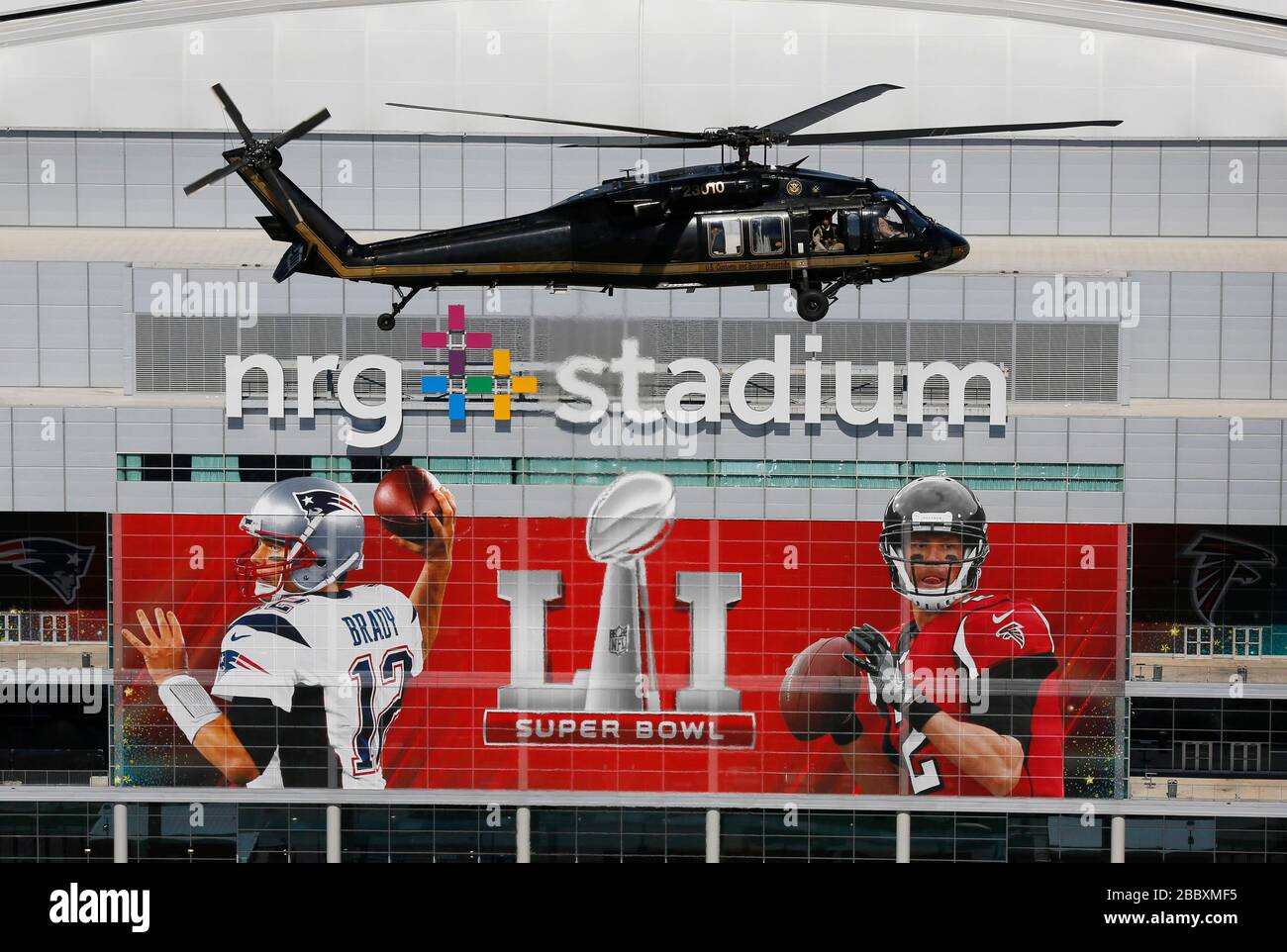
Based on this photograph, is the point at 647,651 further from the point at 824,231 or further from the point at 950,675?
the point at 824,231

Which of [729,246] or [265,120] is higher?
[265,120]

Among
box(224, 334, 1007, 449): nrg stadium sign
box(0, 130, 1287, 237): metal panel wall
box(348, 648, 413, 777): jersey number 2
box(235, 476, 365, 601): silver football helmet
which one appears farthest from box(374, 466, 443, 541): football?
box(0, 130, 1287, 237): metal panel wall

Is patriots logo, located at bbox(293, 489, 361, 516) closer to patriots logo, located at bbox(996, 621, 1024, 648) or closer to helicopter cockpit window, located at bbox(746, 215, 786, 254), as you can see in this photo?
helicopter cockpit window, located at bbox(746, 215, 786, 254)

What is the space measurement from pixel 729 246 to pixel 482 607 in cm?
933

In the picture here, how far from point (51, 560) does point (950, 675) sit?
1825 cm

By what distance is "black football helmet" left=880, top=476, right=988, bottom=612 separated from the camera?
2584cm

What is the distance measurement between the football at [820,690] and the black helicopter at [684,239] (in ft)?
25.1

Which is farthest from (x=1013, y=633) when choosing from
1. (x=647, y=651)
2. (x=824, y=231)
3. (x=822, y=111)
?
(x=822, y=111)

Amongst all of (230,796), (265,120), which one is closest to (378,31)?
(265,120)

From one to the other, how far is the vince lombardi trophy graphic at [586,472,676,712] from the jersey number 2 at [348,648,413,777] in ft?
12.7

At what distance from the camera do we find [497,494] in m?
26.0

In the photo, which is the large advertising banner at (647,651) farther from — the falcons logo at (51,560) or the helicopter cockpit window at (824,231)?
the helicopter cockpit window at (824,231)

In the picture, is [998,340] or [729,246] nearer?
[729,246]
